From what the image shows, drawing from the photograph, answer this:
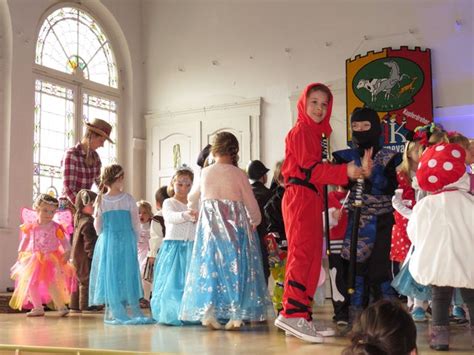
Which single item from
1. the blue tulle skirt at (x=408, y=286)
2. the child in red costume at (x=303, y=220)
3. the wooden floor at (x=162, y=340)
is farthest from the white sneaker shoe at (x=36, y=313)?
the blue tulle skirt at (x=408, y=286)

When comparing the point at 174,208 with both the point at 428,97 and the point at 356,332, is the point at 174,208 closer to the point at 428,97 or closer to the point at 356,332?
the point at 356,332

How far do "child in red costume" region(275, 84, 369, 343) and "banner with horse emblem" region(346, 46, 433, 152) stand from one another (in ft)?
12.5

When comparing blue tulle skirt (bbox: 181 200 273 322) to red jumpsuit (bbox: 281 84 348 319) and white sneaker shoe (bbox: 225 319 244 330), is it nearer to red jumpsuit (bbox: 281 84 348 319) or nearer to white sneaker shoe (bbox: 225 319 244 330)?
white sneaker shoe (bbox: 225 319 244 330)

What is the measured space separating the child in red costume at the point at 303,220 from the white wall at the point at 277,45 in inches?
159

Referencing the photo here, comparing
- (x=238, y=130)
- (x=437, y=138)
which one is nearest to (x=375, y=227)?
(x=437, y=138)

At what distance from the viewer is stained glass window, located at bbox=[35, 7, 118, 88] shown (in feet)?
24.8

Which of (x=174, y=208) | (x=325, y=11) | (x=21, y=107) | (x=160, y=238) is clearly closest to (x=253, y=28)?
(x=325, y=11)

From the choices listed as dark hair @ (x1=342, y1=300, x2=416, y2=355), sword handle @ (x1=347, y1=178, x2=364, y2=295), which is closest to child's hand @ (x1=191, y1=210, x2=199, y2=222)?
sword handle @ (x1=347, y1=178, x2=364, y2=295)

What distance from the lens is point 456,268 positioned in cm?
277

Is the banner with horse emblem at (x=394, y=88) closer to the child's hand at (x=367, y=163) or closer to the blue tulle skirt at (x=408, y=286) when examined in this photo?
the blue tulle skirt at (x=408, y=286)

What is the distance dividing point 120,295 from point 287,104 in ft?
13.4

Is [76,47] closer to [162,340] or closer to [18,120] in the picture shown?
[18,120]

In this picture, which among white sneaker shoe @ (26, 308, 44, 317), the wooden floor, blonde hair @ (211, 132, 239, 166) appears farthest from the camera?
white sneaker shoe @ (26, 308, 44, 317)

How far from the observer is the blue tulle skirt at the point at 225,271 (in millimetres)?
3637
